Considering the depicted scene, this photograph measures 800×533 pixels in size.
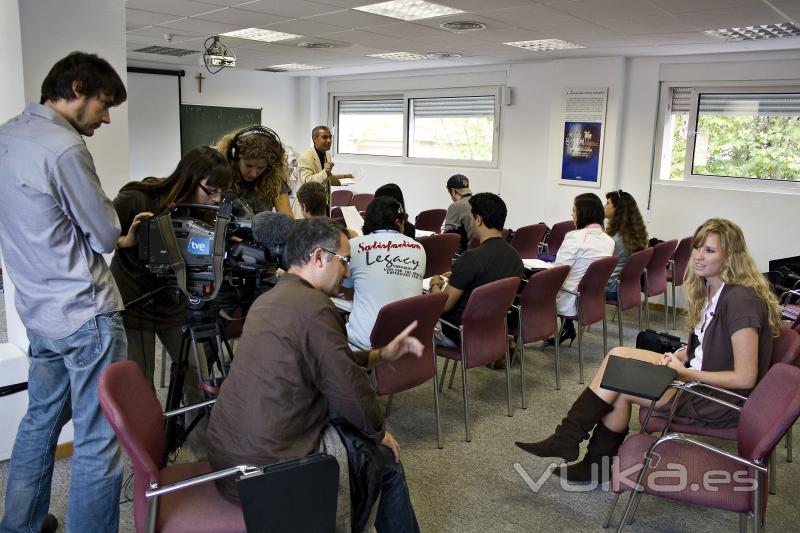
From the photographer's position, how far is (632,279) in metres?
4.41

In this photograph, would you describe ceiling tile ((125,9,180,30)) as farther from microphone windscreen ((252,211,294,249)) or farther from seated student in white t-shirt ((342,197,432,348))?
microphone windscreen ((252,211,294,249))

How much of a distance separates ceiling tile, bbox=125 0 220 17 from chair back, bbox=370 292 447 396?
3060mm

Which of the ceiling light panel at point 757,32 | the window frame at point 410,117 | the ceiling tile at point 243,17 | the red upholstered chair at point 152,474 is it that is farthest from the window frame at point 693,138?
the red upholstered chair at point 152,474

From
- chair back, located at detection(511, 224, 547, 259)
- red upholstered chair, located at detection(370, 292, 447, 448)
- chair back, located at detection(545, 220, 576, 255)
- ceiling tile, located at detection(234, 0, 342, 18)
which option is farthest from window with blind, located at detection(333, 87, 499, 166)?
red upholstered chair, located at detection(370, 292, 447, 448)

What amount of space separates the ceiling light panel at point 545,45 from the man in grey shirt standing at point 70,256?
4.52 m

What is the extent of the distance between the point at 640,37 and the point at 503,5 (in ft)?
5.19

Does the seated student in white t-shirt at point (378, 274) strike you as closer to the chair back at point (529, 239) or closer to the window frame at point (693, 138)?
the chair back at point (529, 239)

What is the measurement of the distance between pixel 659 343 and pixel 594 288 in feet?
2.77

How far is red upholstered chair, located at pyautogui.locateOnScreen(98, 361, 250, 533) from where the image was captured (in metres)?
1.51

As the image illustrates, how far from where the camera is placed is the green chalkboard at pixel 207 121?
8617mm

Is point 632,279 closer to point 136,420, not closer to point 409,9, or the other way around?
point 409,9

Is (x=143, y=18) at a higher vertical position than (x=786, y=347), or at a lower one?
higher

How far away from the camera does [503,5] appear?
415 centimetres

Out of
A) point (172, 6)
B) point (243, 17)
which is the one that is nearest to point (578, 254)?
point (243, 17)
